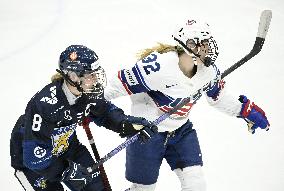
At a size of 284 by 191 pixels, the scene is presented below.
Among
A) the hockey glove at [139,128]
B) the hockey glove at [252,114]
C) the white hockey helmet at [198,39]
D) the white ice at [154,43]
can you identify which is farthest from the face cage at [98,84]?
the white ice at [154,43]

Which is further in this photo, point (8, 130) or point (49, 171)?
point (8, 130)

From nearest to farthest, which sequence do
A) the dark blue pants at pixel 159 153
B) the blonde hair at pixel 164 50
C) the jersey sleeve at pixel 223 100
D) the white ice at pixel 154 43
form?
the blonde hair at pixel 164 50 → the dark blue pants at pixel 159 153 → the jersey sleeve at pixel 223 100 → the white ice at pixel 154 43

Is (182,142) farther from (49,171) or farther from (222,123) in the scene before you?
(222,123)

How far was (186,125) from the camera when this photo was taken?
2.78 meters

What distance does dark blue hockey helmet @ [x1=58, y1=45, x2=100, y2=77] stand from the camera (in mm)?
2178

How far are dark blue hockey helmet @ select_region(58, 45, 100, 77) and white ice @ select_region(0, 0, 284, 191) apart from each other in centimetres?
130

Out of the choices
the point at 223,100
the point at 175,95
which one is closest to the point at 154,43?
the point at 223,100

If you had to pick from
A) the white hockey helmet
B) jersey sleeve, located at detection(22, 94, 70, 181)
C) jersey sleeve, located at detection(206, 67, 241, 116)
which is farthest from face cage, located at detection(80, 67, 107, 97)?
jersey sleeve, located at detection(206, 67, 241, 116)

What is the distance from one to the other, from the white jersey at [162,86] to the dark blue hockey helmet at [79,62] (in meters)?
0.36

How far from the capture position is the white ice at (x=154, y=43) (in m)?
3.40

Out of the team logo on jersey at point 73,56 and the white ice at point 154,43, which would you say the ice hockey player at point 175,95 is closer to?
the team logo on jersey at point 73,56

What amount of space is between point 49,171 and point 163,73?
0.78 meters

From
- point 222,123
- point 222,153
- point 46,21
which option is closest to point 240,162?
point 222,153

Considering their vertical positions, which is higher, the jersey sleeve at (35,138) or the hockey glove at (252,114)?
the jersey sleeve at (35,138)
